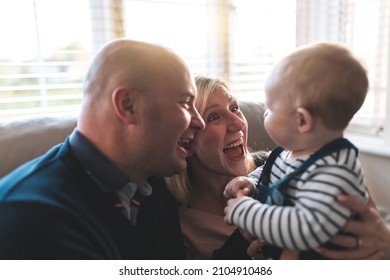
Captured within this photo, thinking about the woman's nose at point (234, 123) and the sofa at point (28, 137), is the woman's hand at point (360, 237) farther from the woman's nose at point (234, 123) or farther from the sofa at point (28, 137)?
the sofa at point (28, 137)

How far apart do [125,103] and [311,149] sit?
1.54 feet

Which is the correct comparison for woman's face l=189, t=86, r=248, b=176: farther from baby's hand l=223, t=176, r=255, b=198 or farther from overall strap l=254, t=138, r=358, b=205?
overall strap l=254, t=138, r=358, b=205

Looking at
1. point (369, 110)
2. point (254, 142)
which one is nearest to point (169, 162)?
point (254, 142)

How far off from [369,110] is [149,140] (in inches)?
73.4

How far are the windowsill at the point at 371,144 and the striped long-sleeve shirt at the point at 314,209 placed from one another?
131cm

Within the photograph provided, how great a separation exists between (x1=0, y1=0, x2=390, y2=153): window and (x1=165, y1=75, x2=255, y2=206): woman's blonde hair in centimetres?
47

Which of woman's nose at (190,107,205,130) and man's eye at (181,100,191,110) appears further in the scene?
woman's nose at (190,107,205,130)

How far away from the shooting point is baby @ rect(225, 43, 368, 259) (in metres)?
0.75

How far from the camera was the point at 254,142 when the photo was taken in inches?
66.9

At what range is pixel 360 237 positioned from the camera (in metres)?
0.84

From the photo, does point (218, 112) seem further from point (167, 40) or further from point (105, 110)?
point (167, 40)

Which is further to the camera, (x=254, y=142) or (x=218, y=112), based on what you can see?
(x=254, y=142)

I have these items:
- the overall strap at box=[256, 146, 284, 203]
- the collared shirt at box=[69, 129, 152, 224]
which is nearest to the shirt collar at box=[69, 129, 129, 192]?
the collared shirt at box=[69, 129, 152, 224]

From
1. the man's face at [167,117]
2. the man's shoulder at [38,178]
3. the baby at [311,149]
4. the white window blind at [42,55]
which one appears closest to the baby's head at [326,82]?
the baby at [311,149]
